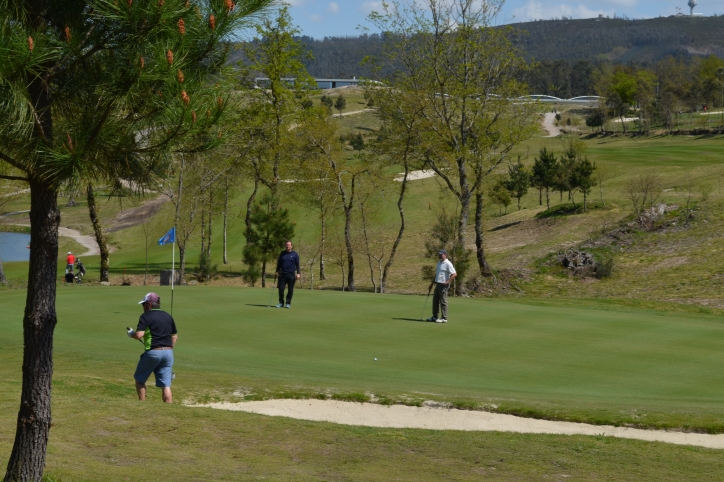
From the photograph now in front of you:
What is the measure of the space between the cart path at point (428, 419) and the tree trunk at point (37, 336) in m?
5.21

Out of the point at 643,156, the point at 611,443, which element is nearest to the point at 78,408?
the point at 611,443

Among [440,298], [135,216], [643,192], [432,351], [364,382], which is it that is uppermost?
[643,192]

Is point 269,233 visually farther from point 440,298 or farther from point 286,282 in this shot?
point 440,298

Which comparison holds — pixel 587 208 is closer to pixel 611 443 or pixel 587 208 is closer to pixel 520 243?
pixel 520 243

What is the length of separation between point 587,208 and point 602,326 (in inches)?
1731

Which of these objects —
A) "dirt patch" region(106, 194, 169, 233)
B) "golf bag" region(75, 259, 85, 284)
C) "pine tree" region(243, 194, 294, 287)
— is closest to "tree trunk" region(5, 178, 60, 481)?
"pine tree" region(243, 194, 294, 287)

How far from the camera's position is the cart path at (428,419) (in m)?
12.8

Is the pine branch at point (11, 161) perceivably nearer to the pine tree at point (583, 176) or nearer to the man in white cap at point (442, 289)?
the man in white cap at point (442, 289)

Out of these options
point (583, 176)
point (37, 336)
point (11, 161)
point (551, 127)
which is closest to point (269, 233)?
point (583, 176)

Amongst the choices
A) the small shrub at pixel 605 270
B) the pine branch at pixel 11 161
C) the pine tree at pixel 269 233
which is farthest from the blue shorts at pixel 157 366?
the small shrub at pixel 605 270

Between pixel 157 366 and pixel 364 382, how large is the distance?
13.3 ft

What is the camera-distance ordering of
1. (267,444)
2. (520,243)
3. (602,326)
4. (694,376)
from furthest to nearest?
(520,243)
(602,326)
(694,376)
(267,444)

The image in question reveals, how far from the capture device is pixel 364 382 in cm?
1545

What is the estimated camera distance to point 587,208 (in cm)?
6394
